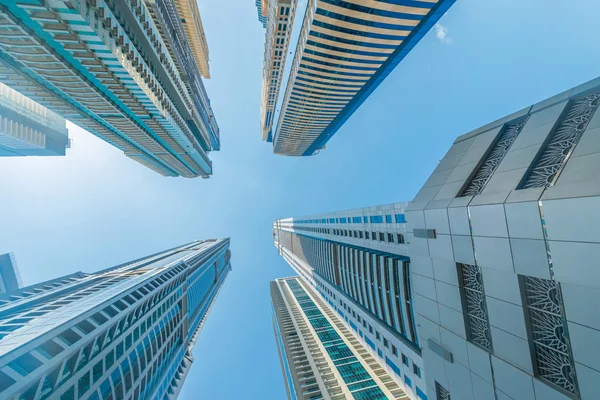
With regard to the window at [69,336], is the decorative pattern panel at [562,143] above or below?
above

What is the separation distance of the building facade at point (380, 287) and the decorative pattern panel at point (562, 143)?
75.5ft

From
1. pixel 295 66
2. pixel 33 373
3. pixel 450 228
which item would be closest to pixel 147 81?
pixel 295 66

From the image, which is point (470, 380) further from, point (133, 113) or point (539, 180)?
point (133, 113)

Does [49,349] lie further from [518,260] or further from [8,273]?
[8,273]

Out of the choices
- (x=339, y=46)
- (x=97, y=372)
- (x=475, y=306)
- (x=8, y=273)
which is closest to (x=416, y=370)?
(x=475, y=306)

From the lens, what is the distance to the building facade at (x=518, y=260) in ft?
23.2

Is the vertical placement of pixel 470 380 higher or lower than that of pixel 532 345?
lower

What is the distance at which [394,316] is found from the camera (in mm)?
A: 34406

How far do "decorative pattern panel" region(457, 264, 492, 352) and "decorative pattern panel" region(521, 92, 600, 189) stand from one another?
4.25 metres

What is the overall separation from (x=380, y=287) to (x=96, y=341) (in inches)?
1671

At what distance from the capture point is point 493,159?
39.7 ft

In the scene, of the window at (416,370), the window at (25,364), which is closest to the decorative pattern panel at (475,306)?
the window at (416,370)

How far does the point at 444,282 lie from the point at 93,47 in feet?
166

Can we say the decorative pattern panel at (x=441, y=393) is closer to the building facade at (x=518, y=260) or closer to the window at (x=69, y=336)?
the building facade at (x=518, y=260)
